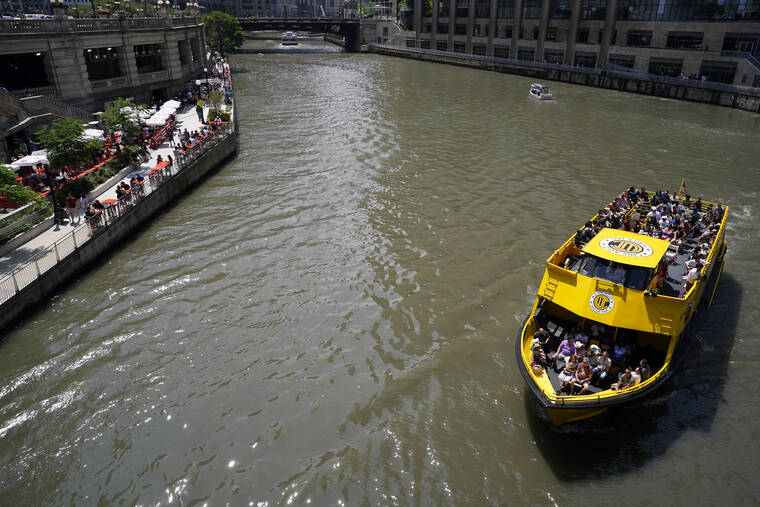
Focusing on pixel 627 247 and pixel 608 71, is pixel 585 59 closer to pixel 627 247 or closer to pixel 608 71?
pixel 608 71

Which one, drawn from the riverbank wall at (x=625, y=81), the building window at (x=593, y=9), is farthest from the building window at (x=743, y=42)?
the building window at (x=593, y=9)

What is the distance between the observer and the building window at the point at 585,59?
270ft

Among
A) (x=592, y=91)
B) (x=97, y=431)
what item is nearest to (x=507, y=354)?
(x=97, y=431)

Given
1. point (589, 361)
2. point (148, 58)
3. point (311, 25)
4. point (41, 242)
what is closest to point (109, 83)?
point (148, 58)

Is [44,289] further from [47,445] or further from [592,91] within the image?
[592,91]

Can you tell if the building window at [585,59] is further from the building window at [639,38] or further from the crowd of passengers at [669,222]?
the crowd of passengers at [669,222]

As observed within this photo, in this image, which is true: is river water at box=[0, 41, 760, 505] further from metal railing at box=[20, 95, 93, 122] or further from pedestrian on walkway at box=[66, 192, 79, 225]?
metal railing at box=[20, 95, 93, 122]

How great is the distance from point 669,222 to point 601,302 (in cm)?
922

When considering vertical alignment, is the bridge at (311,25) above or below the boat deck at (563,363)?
above

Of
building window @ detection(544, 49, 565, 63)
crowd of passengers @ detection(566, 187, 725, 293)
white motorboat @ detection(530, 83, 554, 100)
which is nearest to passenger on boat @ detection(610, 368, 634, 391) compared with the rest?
crowd of passengers @ detection(566, 187, 725, 293)

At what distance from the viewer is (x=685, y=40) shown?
A: 6919 cm

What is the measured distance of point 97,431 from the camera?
1465 centimetres

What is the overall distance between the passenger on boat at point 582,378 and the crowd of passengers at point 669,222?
573cm

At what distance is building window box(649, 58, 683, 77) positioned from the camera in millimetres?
69750
